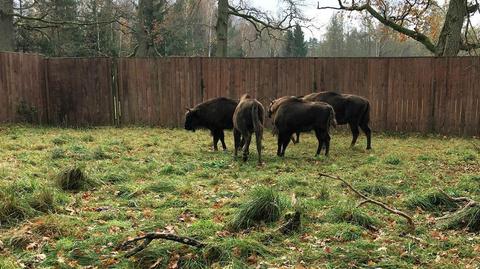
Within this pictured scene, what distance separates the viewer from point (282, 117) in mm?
10109

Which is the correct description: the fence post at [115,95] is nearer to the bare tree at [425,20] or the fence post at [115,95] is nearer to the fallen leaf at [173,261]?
the bare tree at [425,20]

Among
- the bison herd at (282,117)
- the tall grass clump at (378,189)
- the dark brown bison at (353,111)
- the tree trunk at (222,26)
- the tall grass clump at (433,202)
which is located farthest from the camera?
the tree trunk at (222,26)

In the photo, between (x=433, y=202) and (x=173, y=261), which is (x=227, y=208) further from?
(x=433, y=202)

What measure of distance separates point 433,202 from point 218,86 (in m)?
10.8

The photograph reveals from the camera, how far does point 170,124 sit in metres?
16.5

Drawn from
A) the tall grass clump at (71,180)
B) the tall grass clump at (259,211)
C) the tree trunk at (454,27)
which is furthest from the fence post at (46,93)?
the tree trunk at (454,27)

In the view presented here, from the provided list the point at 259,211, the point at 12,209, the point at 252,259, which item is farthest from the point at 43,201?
the point at 252,259

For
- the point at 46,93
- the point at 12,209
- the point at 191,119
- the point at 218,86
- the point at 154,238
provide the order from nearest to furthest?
the point at 154,238, the point at 12,209, the point at 191,119, the point at 218,86, the point at 46,93

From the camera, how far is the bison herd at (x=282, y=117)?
946 cm

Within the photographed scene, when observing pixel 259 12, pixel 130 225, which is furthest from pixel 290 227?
pixel 259 12

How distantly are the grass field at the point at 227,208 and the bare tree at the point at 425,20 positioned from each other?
5.69 m

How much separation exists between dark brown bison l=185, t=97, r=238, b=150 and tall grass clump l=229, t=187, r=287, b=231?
554cm

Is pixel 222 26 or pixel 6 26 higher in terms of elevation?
pixel 222 26

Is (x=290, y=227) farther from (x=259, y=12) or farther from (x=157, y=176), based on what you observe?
(x=259, y=12)
